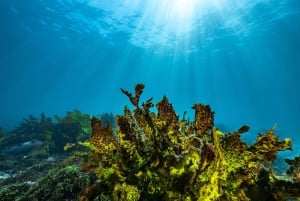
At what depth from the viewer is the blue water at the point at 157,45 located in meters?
46.6

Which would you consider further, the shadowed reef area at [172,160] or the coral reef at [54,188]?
the coral reef at [54,188]

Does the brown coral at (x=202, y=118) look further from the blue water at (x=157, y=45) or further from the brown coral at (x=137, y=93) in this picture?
the blue water at (x=157, y=45)

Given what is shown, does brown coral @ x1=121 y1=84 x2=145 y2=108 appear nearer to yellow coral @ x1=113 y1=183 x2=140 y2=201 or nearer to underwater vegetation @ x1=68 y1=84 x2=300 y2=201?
underwater vegetation @ x1=68 y1=84 x2=300 y2=201

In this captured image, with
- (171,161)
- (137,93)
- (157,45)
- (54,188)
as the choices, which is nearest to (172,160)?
(171,161)

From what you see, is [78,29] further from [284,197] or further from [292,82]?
[292,82]

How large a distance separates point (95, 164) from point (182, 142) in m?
0.59

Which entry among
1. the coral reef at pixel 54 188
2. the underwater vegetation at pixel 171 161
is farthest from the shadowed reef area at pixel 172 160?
the coral reef at pixel 54 188

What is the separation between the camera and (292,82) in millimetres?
119312

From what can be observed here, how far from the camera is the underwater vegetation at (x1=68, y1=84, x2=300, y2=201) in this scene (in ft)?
4.31

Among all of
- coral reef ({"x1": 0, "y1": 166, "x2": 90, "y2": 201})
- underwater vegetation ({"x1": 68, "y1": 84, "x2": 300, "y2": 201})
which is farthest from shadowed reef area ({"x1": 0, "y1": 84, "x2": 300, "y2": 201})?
coral reef ({"x1": 0, "y1": 166, "x2": 90, "y2": 201})

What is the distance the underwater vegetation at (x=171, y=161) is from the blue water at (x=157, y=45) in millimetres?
1779

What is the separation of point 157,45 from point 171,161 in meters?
69.5

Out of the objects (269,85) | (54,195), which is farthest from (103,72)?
(54,195)

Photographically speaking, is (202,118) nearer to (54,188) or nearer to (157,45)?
(54,188)
